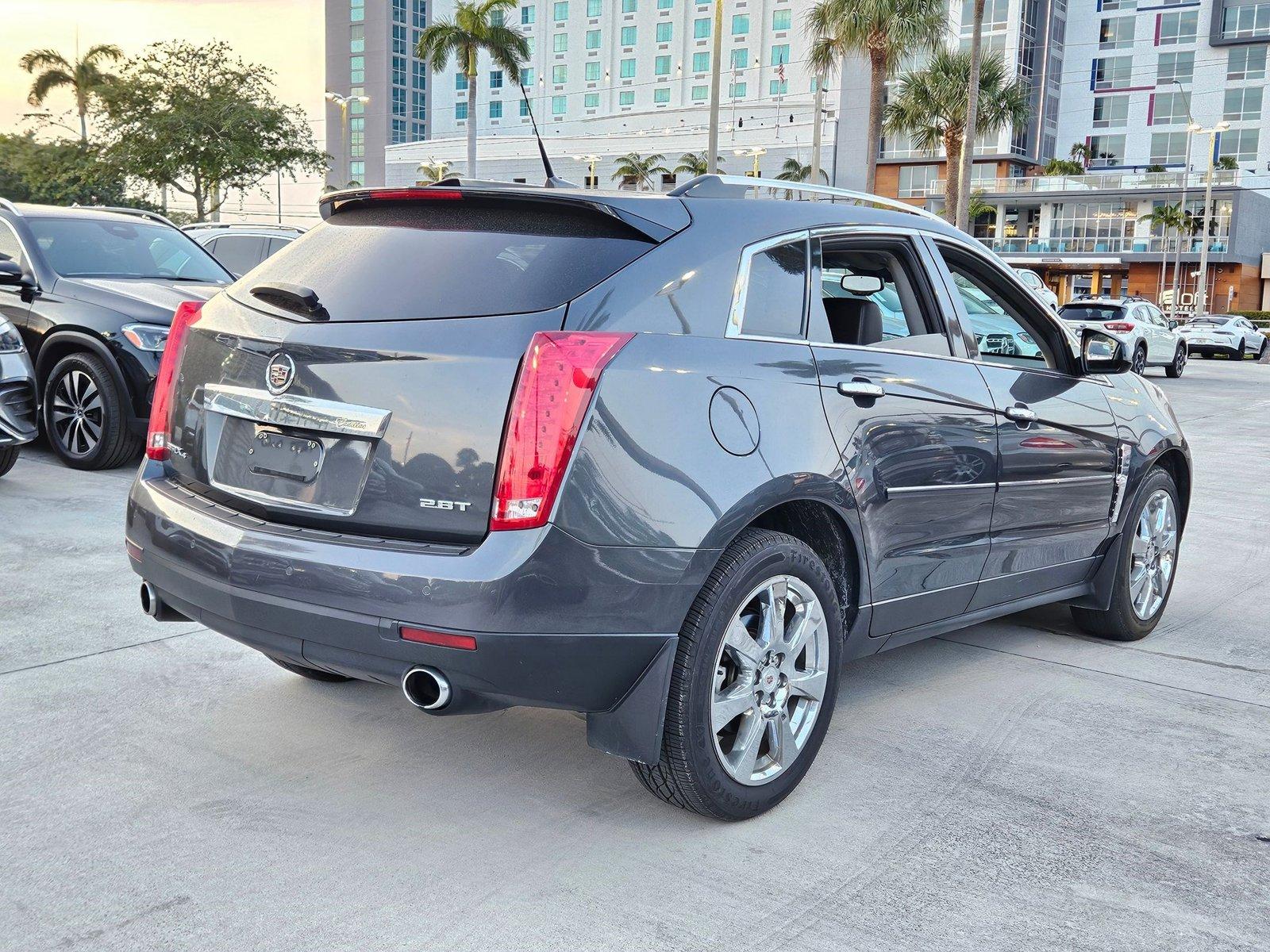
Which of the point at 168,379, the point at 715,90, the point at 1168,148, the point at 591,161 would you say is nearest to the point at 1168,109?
the point at 1168,148

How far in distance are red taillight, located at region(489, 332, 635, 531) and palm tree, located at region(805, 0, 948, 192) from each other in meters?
33.3

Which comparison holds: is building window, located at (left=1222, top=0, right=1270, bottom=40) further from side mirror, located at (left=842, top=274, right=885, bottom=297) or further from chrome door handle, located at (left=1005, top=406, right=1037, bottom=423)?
side mirror, located at (left=842, top=274, right=885, bottom=297)

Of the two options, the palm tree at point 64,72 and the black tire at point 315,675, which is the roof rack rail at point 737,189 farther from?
the palm tree at point 64,72

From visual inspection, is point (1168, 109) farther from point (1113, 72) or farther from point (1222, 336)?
point (1222, 336)

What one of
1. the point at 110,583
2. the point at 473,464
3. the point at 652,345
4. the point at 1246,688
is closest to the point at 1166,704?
the point at 1246,688

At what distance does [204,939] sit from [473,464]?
1188 millimetres

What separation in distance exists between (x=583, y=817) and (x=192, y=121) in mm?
36154

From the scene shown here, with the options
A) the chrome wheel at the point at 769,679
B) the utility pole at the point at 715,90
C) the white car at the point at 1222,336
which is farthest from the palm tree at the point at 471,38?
the chrome wheel at the point at 769,679

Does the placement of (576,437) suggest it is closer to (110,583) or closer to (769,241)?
(769,241)

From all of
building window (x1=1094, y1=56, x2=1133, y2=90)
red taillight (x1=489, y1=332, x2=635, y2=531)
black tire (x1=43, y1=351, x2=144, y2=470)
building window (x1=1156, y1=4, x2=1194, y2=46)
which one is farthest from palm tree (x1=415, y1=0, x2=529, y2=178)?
building window (x1=1156, y1=4, x2=1194, y2=46)

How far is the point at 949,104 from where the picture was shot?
4388 cm

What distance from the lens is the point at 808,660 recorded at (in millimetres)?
3674

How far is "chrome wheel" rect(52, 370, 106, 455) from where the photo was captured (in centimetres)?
877

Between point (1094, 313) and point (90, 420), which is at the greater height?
point (1094, 313)
